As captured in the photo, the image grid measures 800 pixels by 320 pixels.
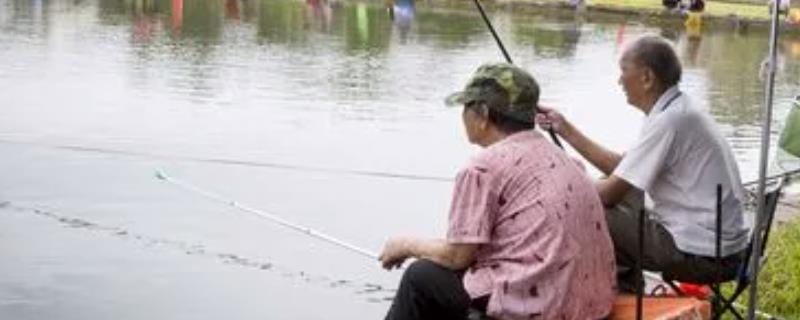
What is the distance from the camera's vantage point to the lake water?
703cm

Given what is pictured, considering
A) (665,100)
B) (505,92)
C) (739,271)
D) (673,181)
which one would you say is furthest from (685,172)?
(505,92)

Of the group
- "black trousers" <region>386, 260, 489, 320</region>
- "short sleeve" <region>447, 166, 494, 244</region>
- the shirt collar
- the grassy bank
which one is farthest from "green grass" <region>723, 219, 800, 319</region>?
the grassy bank

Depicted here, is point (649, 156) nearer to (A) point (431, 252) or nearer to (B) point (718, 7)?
(A) point (431, 252)

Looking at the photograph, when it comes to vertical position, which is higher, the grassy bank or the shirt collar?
the shirt collar

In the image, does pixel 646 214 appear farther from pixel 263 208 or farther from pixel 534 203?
pixel 263 208

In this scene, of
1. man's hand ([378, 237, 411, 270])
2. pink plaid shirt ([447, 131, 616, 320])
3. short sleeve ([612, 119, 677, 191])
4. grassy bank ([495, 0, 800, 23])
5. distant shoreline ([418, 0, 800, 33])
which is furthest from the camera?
grassy bank ([495, 0, 800, 23])

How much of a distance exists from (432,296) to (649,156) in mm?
997

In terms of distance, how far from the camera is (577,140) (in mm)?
4723

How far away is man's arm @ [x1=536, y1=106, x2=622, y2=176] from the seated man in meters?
0.85

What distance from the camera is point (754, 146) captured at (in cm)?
1322

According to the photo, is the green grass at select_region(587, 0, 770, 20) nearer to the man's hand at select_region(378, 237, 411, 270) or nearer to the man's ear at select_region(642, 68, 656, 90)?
the man's ear at select_region(642, 68, 656, 90)

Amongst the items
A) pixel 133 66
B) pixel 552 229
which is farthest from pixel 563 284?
pixel 133 66

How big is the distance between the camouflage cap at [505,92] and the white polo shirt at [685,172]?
0.67m

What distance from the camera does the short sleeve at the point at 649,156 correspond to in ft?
14.1
